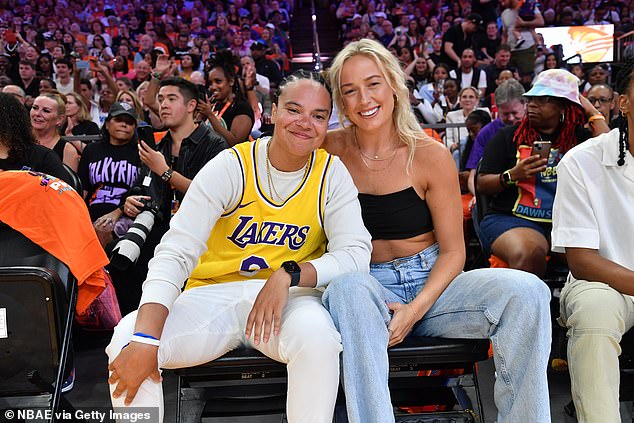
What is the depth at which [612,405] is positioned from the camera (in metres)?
2.19

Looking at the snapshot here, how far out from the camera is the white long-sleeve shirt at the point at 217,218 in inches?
86.4

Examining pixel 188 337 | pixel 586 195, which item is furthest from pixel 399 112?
pixel 188 337

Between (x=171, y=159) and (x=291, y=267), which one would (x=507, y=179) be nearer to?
(x=291, y=267)

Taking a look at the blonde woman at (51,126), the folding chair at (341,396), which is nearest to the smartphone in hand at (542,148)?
the folding chair at (341,396)

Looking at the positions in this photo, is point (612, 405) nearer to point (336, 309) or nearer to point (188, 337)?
point (336, 309)

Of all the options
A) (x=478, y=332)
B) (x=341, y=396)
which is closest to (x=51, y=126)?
(x=341, y=396)

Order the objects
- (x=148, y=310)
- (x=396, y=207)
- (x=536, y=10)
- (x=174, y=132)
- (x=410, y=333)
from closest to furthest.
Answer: (x=148, y=310) < (x=410, y=333) < (x=396, y=207) < (x=174, y=132) < (x=536, y=10)

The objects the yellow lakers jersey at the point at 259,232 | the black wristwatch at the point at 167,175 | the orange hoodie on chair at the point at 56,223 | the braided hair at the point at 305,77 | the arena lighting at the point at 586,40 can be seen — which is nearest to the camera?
the yellow lakers jersey at the point at 259,232

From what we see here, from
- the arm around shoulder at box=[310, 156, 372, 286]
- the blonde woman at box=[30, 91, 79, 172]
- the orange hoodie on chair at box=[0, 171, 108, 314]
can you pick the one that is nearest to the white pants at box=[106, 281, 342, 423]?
the arm around shoulder at box=[310, 156, 372, 286]

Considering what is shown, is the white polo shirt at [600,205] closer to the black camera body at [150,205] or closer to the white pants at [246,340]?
the white pants at [246,340]

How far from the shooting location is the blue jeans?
1.98m

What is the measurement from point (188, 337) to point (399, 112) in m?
1.17

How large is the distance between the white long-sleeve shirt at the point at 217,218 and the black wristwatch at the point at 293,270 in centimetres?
7

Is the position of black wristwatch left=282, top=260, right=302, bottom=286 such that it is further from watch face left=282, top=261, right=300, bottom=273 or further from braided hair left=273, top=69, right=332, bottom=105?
braided hair left=273, top=69, right=332, bottom=105
